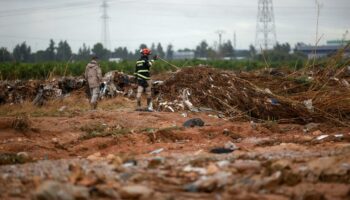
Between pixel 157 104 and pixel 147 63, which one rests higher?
pixel 147 63

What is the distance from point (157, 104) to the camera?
14.7 meters

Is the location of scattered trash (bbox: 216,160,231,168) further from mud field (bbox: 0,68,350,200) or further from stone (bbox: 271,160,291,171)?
stone (bbox: 271,160,291,171)

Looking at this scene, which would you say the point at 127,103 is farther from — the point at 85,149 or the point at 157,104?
the point at 85,149

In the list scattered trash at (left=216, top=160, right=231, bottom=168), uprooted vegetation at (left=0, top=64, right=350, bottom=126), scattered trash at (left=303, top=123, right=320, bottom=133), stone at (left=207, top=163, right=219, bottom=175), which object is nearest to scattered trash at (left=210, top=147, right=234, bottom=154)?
scattered trash at (left=216, top=160, right=231, bottom=168)

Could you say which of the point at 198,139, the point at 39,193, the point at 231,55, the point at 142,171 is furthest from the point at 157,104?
the point at 231,55

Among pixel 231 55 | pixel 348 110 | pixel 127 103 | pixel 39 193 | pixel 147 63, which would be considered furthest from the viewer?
pixel 231 55

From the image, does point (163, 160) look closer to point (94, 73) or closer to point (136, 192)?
point (136, 192)

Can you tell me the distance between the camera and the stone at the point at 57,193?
467cm

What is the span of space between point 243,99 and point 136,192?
8951 mm

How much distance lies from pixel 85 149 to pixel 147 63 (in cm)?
497

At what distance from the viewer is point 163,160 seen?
22.6 feet

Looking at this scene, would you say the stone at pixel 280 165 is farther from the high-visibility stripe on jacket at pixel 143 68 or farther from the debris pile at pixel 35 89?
the debris pile at pixel 35 89

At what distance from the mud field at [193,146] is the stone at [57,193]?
0.04ft

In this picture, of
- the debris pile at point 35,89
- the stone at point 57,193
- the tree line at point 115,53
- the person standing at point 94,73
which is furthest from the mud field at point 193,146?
the tree line at point 115,53
